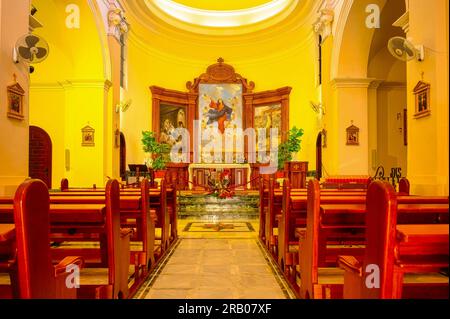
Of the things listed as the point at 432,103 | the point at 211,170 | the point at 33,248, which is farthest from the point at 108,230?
the point at 211,170

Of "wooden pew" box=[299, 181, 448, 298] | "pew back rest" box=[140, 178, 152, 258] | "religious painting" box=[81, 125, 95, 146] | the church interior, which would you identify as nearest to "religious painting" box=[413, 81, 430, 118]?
the church interior

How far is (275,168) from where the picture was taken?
50.1 ft

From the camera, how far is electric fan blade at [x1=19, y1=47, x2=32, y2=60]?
6.13 m

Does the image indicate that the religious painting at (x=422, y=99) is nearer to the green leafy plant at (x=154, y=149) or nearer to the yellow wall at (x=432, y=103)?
A: the yellow wall at (x=432, y=103)

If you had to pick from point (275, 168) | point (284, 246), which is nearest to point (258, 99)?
point (275, 168)

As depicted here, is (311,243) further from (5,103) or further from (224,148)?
(224,148)

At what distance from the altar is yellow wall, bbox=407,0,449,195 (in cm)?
816

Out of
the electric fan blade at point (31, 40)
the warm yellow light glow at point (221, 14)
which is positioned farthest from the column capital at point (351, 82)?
the electric fan blade at point (31, 40)

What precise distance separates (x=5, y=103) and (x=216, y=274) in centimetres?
414

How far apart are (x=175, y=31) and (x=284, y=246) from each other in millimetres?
13408

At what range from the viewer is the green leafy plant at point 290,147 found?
13.7 metres

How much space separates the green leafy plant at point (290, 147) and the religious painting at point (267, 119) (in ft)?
4.59

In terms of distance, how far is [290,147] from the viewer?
44.9ft

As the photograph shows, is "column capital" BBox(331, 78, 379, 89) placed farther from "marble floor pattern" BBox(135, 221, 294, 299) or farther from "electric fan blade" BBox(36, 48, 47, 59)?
"electric fan blade" BBox(36, 48, 47, 59)
